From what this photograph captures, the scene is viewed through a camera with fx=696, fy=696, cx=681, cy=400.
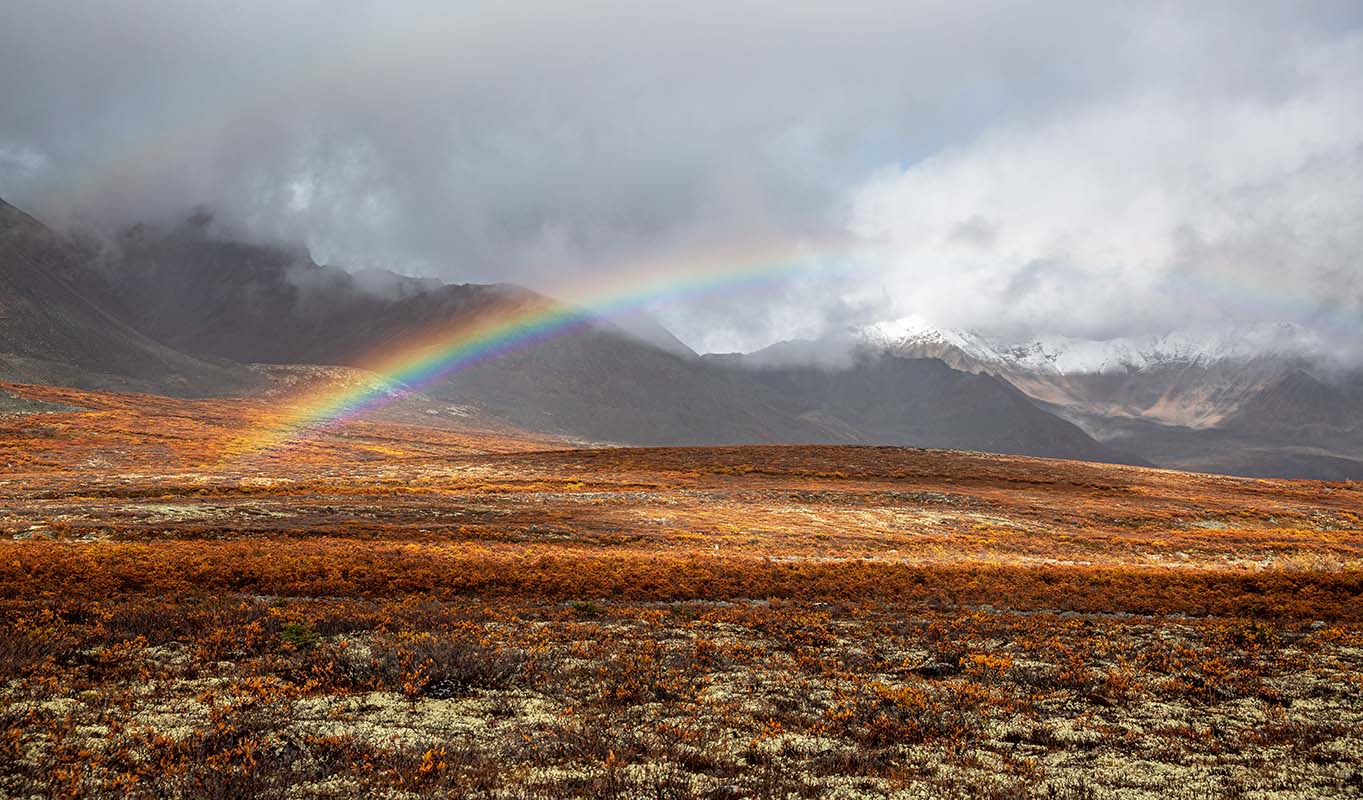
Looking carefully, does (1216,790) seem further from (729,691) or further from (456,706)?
(456,706)

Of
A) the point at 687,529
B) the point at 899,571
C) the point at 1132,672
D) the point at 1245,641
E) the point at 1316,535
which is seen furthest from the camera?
the point at 1316,535

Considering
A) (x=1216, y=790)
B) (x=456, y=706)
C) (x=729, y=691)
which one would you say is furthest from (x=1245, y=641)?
(x=456, y=706)

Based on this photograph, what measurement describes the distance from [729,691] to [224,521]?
37513 mm

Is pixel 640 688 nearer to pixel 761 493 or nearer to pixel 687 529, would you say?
pixel 687 529

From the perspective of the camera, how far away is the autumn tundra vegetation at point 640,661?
35.2ft

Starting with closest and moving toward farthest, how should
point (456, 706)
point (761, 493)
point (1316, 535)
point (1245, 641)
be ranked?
1. point (456, 706)
2. point (1245, 641)
3. point (1316, 535)
4. point (761, 493)

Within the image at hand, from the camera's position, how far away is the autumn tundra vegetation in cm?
1072

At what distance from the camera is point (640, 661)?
16828mm

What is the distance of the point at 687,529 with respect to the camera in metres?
46.6

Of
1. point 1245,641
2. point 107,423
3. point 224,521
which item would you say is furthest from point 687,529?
point 107,423

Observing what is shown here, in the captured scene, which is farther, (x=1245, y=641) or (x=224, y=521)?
(x=224, y=521)

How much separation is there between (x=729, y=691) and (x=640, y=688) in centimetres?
191

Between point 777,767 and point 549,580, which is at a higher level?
point 777,767

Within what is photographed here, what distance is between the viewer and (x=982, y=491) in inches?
2867
